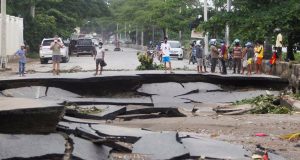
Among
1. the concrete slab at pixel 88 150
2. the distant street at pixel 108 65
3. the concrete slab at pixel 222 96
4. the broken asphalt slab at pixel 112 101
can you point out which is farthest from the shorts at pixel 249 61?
the concrete slab at pixel 88 150

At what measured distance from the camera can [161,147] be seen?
27.2ft

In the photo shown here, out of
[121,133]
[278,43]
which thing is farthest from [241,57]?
[121,133]

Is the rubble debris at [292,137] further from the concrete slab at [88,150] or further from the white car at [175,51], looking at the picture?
the white car at [175,51]

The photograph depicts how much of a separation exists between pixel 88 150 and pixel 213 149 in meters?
1.82

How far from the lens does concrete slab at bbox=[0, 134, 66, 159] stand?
7.49 m

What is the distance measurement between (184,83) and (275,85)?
10.2 ft

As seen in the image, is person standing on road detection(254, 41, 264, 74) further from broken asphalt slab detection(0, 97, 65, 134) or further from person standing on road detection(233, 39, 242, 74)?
broken asphalt slab detection(0, 97, 65, 134)

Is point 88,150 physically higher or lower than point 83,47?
lower

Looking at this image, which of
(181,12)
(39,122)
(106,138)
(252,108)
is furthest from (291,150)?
(181,12)

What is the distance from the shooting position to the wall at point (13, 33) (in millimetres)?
42459

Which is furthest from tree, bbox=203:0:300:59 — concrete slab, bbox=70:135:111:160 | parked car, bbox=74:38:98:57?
parked car, bbox=74:38:98:57

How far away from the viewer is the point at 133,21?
83375 mm

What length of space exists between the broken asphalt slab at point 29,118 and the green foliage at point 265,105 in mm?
7150

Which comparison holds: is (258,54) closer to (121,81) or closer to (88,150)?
(121,81)
